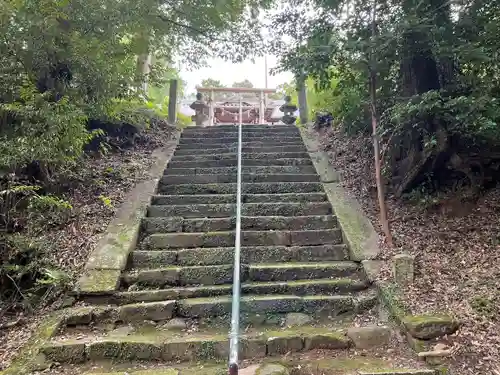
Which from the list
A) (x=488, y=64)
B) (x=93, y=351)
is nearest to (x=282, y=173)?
(x=488, y=64)

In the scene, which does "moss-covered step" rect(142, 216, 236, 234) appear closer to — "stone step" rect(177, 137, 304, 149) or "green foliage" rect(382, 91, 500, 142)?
"green foliage" rect(382, 91, 500, 142)

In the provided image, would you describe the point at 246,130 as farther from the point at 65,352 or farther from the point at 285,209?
the point at 65,352

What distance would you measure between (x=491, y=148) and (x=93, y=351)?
427cm

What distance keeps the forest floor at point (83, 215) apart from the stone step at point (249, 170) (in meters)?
0.54

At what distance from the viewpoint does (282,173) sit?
637 centimetres

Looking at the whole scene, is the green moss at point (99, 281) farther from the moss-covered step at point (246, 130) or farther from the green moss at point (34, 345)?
the moss-covered step at point (246, 130)

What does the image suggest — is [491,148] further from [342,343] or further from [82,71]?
[82,71]

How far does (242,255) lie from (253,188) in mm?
1699

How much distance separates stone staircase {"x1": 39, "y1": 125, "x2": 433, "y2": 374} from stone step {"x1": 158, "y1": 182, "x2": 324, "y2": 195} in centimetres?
1

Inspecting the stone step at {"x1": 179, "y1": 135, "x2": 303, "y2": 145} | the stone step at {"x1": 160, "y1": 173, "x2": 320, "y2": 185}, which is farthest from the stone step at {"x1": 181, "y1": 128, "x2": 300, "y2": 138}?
the stone step at {"x1": 160, "y1": 173, "x2": 320, "y2": 185}

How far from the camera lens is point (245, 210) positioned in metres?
5.15

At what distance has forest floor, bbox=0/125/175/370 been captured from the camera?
131 inches

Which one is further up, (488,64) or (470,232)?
(488,64)

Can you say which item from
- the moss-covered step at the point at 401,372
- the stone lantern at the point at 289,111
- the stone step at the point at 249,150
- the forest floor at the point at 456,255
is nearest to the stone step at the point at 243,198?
the forest floor at the point at 456,255
